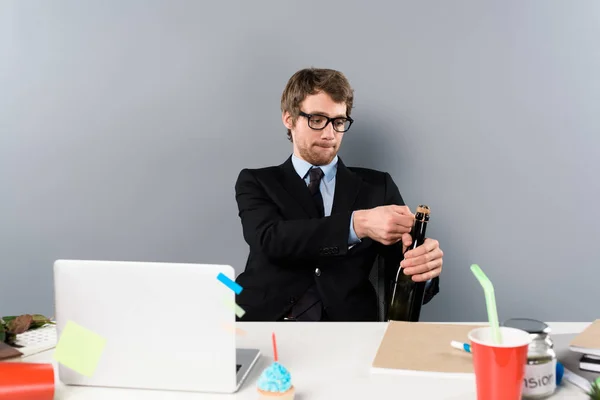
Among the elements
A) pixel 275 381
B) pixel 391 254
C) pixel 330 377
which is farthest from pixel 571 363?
pixel 391 254

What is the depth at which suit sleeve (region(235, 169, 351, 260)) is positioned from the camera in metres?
1.70

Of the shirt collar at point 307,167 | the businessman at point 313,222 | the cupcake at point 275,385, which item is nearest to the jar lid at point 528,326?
the cupcake at point 275,385

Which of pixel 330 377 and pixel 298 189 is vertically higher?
pixel 298 189

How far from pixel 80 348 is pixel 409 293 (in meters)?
1.12

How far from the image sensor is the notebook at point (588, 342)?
1005 mm

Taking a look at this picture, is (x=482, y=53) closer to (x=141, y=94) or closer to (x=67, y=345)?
(x=141, y=94)

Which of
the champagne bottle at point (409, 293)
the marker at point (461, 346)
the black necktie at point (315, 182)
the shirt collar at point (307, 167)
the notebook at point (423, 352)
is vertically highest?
the shirt collar at point (307, 167)

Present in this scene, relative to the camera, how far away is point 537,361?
87 centimetres

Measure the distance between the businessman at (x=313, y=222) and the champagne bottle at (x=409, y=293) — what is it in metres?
0.05

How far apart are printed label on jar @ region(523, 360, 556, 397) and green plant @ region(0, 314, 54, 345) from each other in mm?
993

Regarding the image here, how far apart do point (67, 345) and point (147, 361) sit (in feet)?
0.50

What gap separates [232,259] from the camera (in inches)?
90.6

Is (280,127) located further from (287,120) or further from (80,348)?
(80,348)

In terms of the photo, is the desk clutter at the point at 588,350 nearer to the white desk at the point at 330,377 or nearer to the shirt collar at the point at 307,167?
the white desk at the point at 330,377
